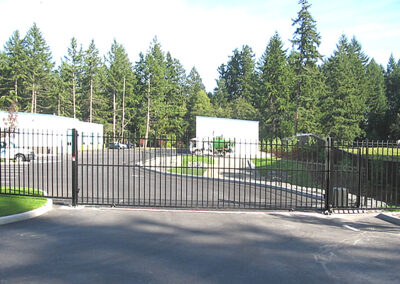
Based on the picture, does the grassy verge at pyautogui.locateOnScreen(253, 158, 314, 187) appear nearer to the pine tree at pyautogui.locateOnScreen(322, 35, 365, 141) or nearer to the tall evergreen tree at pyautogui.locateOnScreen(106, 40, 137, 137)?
the pine tree at pyautogui.locateOnScreen(322, 35, 365, 141)

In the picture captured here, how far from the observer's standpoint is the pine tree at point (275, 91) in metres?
65.6

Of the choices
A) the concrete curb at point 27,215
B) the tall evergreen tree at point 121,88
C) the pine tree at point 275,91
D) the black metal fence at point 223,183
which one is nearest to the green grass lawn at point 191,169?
the black metal fence at point 223,183

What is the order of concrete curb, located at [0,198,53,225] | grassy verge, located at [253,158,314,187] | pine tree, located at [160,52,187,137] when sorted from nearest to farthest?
1. concrete curb, located at [0,198,53,225]
2. grassy verge, located at [253,158,314,187]
3. pine tree, located at [160,52,187,137]

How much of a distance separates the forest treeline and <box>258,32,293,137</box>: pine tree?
0.21 metres

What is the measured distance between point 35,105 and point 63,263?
68504mm

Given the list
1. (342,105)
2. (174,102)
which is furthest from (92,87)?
(342,105)

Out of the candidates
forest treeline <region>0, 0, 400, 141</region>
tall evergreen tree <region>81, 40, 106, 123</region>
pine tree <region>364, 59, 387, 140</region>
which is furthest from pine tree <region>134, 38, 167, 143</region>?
pine tree <region>364, 59, 387, 140</region>

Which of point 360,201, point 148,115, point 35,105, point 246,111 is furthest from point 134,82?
point 360,201

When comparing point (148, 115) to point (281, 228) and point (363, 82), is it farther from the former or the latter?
point (281, 228)

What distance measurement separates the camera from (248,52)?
10175 centimetres

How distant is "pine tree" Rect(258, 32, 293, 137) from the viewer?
65.6 metres

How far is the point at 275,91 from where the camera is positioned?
67.9 m

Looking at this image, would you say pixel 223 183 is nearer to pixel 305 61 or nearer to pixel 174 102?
pixel 305 61

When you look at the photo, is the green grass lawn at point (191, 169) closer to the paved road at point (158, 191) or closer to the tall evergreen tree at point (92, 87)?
the paved road at point (158, 191)
